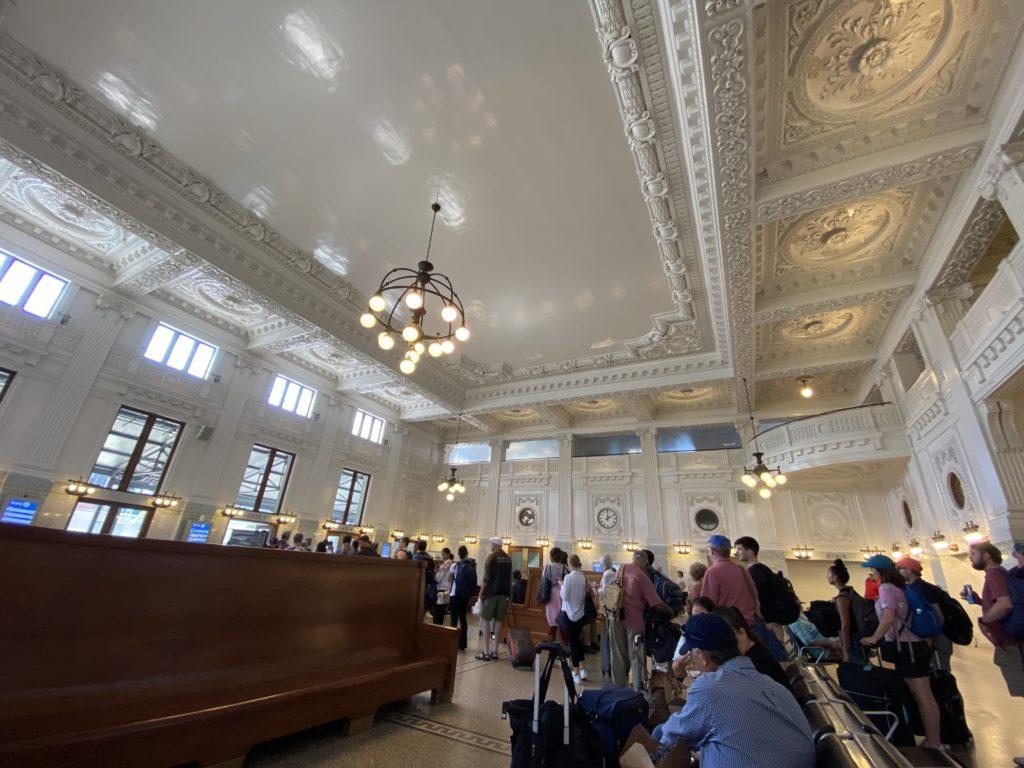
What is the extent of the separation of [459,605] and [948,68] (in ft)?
28.0

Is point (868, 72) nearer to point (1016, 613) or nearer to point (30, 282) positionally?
point (1016, 613)

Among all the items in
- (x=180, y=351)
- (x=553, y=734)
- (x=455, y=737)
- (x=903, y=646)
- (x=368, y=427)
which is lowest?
(x=455, y=737)

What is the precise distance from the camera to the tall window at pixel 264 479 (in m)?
10.9

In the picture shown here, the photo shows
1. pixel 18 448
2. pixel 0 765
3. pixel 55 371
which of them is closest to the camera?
pixel 0 765

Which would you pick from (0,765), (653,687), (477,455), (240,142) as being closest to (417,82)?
(240,142)

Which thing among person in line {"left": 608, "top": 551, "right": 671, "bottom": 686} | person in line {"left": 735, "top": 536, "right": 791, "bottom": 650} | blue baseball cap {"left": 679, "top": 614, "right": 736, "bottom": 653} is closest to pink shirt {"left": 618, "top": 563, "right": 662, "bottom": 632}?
person in line {"left": 608, "top": 551, "right": 671, "bottom": 686}

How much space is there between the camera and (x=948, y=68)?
461 cm

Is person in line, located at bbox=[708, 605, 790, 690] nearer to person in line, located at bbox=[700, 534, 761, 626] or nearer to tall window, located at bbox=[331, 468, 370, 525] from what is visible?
person in line, located at bbox=[700, 534, 761, 626]

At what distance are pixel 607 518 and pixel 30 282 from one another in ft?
47.1

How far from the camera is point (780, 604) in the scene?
11.0 feet

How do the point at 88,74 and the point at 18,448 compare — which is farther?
the point at 18,448

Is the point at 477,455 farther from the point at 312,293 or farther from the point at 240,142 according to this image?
the point at 240,142

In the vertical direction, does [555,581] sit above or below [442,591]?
above

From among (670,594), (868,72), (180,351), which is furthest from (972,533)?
(180,351)
